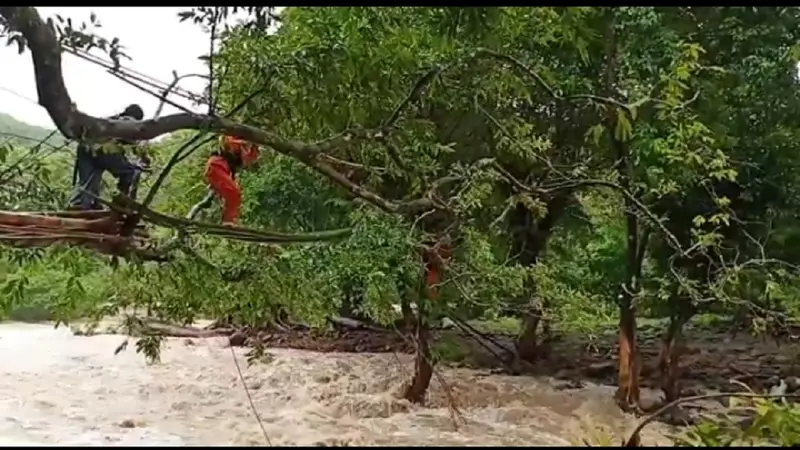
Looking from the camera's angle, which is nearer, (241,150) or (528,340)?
(241,150)

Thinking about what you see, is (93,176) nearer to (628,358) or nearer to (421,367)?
(421,367)

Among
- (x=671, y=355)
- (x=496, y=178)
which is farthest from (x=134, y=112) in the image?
(x=671, y=355)

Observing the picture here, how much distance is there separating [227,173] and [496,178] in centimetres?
60

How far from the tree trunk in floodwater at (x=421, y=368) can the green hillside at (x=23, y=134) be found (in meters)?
1.59

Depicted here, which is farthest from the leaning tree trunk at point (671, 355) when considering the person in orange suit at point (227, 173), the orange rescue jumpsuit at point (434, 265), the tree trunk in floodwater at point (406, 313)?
the person in orange suit at point (227, 173)

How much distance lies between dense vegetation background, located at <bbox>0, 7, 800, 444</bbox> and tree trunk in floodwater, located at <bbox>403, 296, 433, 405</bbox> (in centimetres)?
2

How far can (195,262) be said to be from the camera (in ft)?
4.80

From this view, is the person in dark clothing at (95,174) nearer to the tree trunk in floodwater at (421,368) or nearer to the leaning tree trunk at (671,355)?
the tree trunk in floodwater at (421,368)

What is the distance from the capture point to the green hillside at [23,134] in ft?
3.81

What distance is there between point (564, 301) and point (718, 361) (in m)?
1.14

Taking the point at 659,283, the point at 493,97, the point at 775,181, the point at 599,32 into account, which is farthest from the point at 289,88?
the point at 775,181

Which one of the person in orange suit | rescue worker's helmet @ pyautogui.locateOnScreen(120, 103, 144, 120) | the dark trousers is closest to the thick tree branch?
rescue worker's helmet @ pyautogui.locateOnScreen(120, 103, 144, 120)

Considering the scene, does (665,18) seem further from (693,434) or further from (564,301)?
(693,434)

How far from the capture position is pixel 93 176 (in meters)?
1.25
